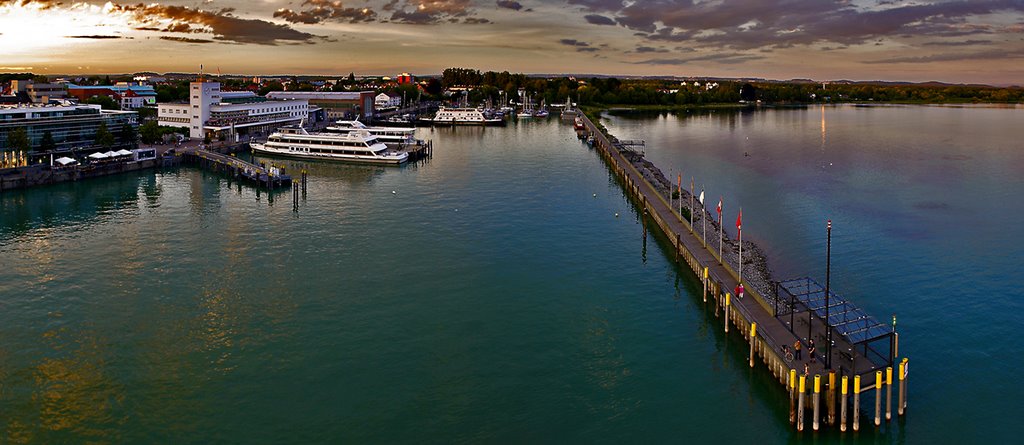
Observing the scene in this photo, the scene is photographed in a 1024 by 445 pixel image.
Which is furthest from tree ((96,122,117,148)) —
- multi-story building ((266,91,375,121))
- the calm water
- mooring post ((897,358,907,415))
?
mooring post ((897,358,907,415))

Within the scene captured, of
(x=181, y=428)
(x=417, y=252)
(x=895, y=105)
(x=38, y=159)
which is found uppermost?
(x=895, y=105)

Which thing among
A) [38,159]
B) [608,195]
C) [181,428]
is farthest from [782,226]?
[38,159]

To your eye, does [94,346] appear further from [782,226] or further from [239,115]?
[239,115]

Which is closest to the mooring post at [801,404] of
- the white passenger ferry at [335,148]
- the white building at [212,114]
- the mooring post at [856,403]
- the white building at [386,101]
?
the mooring post at [856,403]

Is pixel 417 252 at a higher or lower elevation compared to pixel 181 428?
higher

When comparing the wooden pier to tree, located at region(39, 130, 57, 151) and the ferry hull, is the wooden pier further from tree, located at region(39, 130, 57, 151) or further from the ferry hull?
tree, located at region(39, 130, 57, 151)
